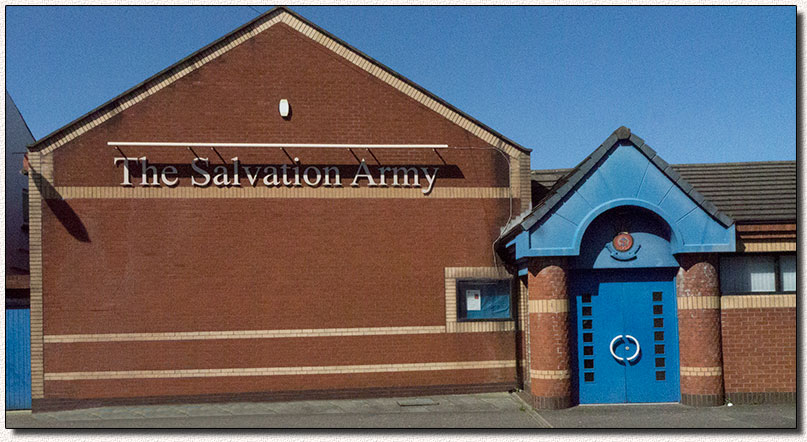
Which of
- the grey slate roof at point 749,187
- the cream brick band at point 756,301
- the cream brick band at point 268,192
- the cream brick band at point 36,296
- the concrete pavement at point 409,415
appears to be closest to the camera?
the concrete pavement at point 409,415

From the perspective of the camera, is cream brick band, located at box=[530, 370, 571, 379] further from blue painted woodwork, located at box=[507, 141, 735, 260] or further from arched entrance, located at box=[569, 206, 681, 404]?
blue painted woodwork, located at box=[507, 141, 735, 260]

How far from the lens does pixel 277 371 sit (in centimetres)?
1466

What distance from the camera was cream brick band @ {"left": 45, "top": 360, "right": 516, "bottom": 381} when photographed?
14.3 metres

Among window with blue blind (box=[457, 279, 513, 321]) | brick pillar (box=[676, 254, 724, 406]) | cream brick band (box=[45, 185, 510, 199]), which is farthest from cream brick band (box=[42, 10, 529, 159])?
brick pillar (box=[676, 254, 724, 406])

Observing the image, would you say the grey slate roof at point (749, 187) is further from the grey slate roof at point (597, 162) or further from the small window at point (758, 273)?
the grey slate roof at point (597, 162)

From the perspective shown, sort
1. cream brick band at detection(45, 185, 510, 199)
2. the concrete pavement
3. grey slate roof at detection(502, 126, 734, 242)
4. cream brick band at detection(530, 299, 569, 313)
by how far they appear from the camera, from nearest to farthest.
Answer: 1. the concrete pavement
2. grey slate roof at detection(502, 126, 734, 242)
3. cream brick band at detection(530, 299, 569, 313)
4. cream brick band at detection(45, 185, 510, 199)

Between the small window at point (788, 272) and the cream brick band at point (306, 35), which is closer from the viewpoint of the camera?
the small window at point (788, 272)

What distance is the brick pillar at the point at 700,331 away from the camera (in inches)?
529

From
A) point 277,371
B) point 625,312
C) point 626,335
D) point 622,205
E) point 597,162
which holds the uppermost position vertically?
point 597,162

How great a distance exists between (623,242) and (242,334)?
23.2 ft

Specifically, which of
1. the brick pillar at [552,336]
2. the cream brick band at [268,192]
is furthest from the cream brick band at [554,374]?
the cream brick band at [268,192]

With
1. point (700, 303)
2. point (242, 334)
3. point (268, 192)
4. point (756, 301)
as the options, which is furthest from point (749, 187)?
point (242, 334)

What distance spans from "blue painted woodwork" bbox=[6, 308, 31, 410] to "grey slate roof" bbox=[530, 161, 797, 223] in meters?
10.4

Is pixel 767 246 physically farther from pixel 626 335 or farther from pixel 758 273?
pixel 626 335
